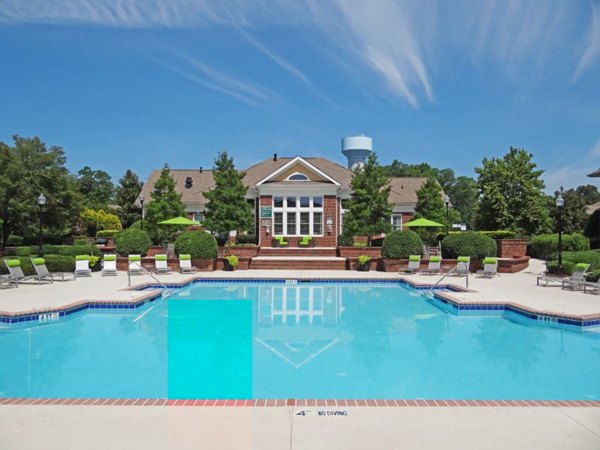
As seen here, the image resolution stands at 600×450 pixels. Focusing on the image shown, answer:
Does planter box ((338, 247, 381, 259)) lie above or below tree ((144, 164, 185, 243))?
below

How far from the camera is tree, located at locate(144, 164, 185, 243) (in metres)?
32.1

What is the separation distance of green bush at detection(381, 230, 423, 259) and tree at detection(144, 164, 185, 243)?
46.5 ft

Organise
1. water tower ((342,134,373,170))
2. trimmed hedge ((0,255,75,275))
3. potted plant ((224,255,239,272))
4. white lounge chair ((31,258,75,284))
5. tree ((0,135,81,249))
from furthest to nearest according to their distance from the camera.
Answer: water tower ((342,134,373,170)) < tree ((0,135,81,249)) < potted plant ((224,255,239,272)) < trimmed hedge ((0,255,75,275)) < white lounge chair ((31,258,75,284))

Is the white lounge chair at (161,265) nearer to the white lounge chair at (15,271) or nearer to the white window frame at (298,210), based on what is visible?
the white lounge chair at (15,271)

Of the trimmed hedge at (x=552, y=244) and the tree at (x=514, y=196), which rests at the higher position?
the tree at (x=514, y=196)

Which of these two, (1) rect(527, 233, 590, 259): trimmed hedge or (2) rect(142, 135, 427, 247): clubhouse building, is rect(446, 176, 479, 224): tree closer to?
(1) rect(527, 233, 590, 259): trimmed hedge

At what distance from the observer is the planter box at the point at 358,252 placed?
27.3 meters

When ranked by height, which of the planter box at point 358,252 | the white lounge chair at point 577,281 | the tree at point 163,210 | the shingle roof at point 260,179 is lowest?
the white lounge chair at point 577,281

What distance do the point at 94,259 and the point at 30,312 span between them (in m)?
12.0

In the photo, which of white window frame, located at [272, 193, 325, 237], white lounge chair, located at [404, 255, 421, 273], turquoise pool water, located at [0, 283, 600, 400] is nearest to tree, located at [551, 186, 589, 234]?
white window frame, located at [272, 193, 325, 237]

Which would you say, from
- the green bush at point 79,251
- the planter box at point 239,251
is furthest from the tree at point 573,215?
the green bush at point 79,251

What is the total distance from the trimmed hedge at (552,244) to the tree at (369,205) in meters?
9.22

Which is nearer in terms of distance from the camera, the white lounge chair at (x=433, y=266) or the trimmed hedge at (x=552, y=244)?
the white lounge chair at (x=433, y=266)

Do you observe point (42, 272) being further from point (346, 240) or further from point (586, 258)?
point (586, 258)
